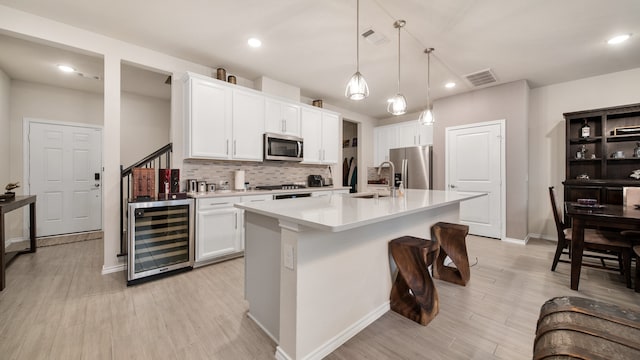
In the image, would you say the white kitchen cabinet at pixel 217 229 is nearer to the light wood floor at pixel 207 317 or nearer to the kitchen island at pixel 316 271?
the light wood floor at pixel 207 317

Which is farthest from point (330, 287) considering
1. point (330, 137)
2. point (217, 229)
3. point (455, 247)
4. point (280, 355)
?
point (330, 137)

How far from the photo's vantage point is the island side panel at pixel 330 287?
1422 mm

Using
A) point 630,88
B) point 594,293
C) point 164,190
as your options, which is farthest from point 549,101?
point 164,190

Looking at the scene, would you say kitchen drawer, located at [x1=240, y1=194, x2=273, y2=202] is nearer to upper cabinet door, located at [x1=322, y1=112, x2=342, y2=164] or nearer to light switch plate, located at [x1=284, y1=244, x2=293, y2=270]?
upper cabinet door, located at [x1=322, y1=112, x2=342, y2=164]

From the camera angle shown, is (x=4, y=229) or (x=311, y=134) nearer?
(x=4, y=229)

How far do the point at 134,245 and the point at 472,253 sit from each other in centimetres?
424

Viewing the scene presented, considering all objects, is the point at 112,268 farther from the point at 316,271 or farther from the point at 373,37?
the point at 373,37

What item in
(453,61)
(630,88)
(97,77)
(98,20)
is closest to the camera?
(98,20)

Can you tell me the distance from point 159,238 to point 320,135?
305 cm

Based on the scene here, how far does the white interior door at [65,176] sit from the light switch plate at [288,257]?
513cm

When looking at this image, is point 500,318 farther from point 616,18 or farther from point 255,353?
point 616,18

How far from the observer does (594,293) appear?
234 cm

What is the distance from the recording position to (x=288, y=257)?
143 centimetres

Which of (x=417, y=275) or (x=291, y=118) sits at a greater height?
(x=291, y=118)
